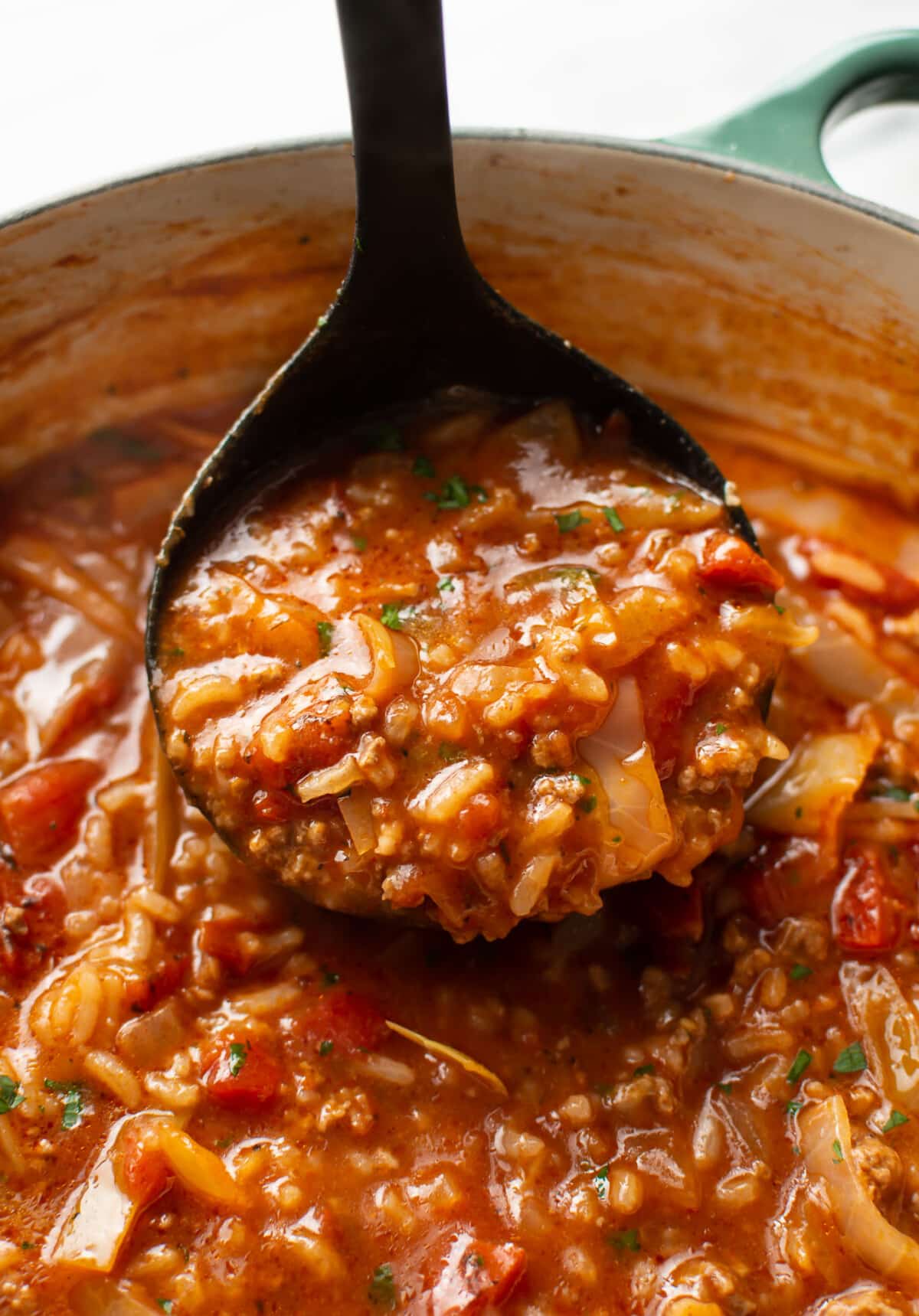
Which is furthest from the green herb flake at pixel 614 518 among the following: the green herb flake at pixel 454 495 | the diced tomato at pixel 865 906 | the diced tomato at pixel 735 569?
the diced tomato at pixel 865 906

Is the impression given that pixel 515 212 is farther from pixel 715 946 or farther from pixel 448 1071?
pixel 448 1071

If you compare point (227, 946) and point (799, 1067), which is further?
point (227, 946)

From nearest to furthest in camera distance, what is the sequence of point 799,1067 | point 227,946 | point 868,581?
point 799,1067
point 227,946
point 868,581

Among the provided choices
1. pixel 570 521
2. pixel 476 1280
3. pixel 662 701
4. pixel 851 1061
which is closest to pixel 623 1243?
pixel 476 1280

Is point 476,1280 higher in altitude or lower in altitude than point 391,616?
lower

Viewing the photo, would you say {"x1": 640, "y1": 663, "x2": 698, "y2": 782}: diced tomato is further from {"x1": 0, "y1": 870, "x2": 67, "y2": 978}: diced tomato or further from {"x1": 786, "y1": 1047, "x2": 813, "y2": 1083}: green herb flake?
{"x1": 0, "y1": 870, "x2": 67, "y2": 978}: diced tomato

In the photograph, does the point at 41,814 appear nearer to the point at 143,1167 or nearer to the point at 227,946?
the point at 227,946

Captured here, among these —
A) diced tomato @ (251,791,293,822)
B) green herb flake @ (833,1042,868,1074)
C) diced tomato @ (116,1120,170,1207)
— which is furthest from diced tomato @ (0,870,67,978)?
green herb flake @ (833,1042,868,1074)
